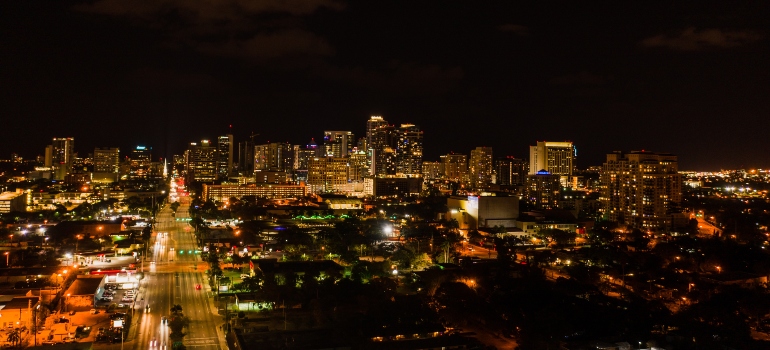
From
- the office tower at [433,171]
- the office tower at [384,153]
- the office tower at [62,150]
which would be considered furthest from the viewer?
the office tower at [433,171]

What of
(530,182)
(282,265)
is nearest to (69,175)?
(530,182)

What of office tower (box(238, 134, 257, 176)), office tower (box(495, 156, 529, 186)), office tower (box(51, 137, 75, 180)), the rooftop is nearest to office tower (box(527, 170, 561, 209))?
office tower (box(495, 156, 529, 186))

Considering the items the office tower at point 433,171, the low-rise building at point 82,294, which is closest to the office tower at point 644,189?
the low-rise building at point 82,294

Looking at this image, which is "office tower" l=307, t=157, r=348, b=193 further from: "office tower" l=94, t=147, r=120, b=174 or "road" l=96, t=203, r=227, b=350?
"road" l=96, t=203, r=227, b=350

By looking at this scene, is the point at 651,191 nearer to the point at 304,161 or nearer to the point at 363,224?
the point at 363,224

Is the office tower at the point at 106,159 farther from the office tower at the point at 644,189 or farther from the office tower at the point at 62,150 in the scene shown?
the office tower at the point at 644,189

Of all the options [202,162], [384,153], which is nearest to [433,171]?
[384,153]
